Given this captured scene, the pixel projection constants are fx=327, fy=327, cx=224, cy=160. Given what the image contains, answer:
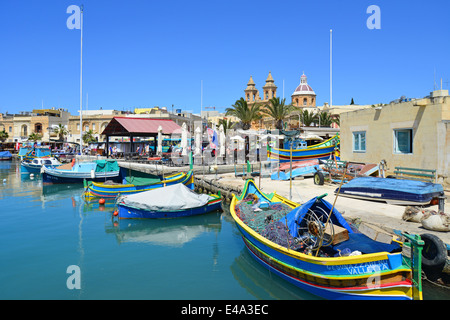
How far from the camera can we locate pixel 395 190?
13977 millimetres

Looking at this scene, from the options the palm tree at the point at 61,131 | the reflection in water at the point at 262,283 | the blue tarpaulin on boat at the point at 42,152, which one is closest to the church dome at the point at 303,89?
the palm tree at the point at 61,131

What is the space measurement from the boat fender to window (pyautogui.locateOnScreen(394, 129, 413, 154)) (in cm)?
1078

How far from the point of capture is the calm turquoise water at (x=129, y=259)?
9.44 metres

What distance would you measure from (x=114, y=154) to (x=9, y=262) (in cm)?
3652

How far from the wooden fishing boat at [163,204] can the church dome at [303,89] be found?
78750 millimetres

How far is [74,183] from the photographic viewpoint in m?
33.4

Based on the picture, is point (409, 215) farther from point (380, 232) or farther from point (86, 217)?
point (86, 217)

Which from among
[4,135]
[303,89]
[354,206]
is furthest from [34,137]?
[354,206]

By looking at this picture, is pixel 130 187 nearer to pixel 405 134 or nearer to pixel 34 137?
pixel 405 134

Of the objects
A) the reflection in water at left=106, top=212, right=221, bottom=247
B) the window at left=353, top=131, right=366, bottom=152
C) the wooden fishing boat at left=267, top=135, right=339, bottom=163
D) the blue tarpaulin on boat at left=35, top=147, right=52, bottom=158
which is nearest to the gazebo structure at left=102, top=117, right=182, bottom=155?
the blue tarpaulin on boat at left=35, top=147, right=52, bottom=158

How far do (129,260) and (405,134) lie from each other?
604 inches

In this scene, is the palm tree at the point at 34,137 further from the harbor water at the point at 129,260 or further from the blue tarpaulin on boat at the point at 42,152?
the harbor water at the point at 129,260

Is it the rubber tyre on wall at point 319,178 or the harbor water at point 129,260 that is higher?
the rubber tyre on wall at point 319,178

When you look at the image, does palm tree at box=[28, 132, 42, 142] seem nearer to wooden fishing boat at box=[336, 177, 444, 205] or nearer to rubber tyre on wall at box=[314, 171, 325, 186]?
rubber tyre on wall at box=[314, 171, 325, 186]
